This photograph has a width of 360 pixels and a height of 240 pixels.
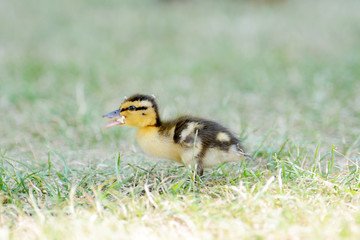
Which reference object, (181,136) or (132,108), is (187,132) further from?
(132,108)

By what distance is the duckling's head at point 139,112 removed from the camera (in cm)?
285

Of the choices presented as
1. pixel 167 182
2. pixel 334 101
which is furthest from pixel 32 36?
pixel 167 182

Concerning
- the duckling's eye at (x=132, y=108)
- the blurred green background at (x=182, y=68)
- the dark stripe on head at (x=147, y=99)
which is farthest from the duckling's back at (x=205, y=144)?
the blurred green background at (x=182, y=68)

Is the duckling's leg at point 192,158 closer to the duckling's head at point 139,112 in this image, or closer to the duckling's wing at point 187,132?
the duckling's wing at point 187,132

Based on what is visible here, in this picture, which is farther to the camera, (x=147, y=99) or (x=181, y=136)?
(x=147, y=99)

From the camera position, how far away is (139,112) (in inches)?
112

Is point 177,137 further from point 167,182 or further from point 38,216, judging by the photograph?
point 38,216

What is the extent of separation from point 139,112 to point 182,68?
349 centimetres

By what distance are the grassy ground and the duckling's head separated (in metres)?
0.30

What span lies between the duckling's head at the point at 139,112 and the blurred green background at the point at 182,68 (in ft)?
1.36

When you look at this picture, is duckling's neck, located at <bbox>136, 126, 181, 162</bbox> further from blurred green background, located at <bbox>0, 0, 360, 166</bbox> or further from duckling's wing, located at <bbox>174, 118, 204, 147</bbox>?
blurred green background, located at <bbox>0, 0, 360, 166</bbox>

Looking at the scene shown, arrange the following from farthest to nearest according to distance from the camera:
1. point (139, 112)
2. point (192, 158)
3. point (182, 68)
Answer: point (182, 68)
point (139, 112)
point (192, 158)

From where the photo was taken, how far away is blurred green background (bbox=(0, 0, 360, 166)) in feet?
13.5

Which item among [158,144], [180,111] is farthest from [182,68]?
[158,144]
